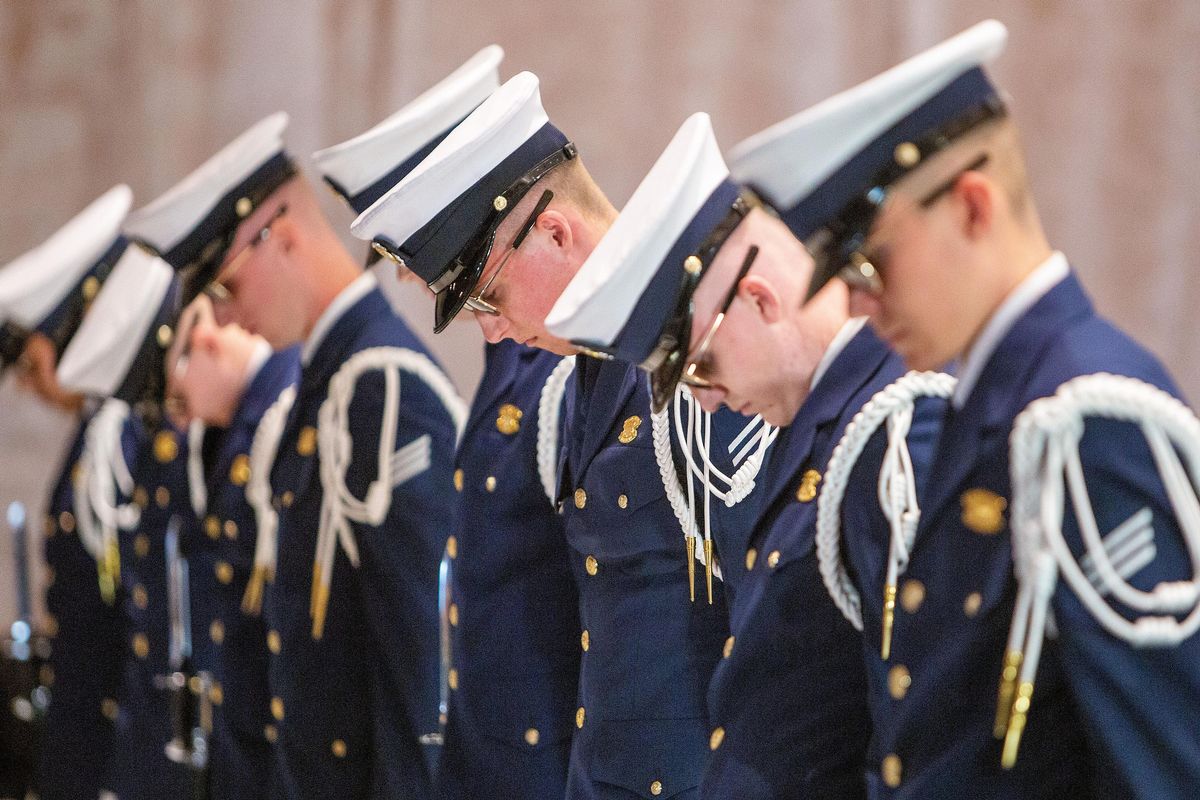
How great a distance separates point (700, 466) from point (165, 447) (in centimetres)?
191

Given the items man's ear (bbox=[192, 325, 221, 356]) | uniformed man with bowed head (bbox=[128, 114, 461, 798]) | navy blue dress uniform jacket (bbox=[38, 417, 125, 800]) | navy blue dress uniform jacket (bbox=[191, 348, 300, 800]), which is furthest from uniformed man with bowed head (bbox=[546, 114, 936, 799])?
navy blue dress uniform jacket (bbox=[38, 417, 125, 800])

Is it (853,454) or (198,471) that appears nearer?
(853,454)

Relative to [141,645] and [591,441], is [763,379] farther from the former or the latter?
[141,645]

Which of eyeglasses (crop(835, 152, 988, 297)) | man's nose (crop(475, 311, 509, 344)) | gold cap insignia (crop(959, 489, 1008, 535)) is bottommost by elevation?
gold cap insignia (crop(959, 489, 1008, 535))

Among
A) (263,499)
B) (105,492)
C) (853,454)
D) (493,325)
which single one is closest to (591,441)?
(493,325)

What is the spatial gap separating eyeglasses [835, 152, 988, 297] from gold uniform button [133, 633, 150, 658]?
2.57 meters

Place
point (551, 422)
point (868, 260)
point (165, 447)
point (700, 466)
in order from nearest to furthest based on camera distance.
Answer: point (868, 260)
point (700, 466)
point (551, 422)
point (165, 447)

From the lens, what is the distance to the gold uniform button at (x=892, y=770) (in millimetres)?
1429

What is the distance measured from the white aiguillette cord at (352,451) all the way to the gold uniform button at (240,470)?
511 millimetres

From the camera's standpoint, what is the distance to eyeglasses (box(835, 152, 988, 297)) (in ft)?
4.44

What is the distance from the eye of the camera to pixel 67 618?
4.02m

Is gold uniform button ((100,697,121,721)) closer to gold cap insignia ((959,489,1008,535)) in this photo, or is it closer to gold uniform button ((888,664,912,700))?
gold uniform button ((888,664,912,700))

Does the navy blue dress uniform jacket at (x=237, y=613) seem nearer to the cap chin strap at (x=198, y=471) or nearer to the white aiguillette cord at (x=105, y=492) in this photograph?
the cap chin strap at (x=198, y=471)

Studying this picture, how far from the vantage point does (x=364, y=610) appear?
8.75ft
